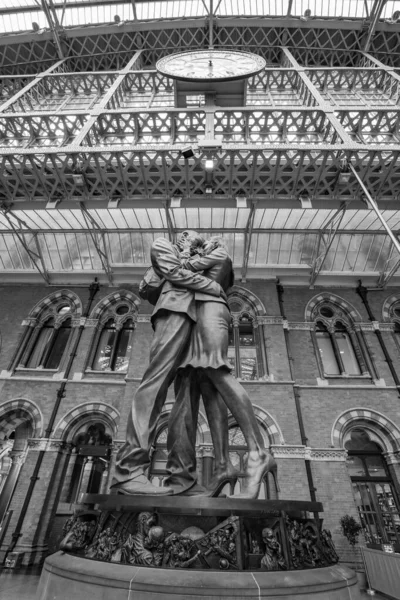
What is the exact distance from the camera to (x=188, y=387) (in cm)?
318

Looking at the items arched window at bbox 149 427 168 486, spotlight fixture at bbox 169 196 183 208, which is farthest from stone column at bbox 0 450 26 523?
spotlight fixture at bbox 169 196 183 208

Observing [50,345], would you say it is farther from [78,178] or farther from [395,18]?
[395,18]

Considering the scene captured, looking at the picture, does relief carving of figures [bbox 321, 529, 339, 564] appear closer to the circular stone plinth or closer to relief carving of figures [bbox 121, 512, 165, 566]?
the circular stone plinth

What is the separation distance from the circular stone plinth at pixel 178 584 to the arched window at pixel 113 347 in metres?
10.0

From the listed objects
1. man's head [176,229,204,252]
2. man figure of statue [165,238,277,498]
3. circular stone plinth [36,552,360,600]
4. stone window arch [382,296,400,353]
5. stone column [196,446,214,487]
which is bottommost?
circular stone plinth [36,552,360,600]

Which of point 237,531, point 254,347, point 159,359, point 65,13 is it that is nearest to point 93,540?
point 237,531

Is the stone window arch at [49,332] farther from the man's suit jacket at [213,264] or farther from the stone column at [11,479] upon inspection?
the man's suit jacket at [213,264]

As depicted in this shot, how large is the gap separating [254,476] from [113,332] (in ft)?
37.0

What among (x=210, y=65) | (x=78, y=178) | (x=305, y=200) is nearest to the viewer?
(x=78, y=178)

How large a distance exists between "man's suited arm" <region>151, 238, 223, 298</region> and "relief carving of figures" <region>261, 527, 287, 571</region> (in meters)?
2.05

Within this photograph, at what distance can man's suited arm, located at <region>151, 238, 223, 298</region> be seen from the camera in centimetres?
333

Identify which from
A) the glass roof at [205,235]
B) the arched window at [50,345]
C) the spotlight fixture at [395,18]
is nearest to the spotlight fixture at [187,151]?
the glass roof at [205,235]

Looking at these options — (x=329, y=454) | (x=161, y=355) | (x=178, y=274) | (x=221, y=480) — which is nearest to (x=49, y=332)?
(x=329, y=454)

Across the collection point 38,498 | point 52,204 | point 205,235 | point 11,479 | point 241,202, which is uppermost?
point 205,235
